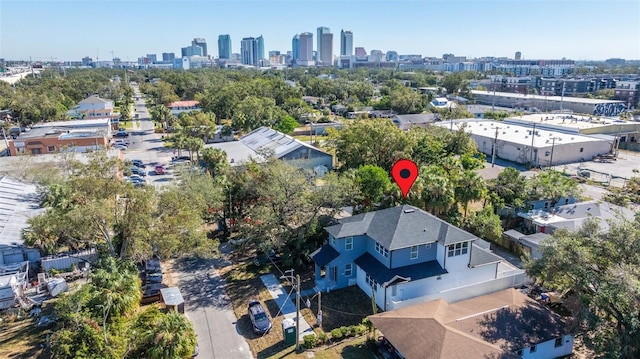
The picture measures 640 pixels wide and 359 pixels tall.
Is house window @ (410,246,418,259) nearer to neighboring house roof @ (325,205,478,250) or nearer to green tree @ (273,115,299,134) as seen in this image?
neighboring house roof @ (325,205,478,250)

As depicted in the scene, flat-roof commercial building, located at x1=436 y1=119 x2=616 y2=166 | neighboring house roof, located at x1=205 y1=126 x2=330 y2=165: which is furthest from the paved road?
flat-roof commercial building, located at x1=436 y1=119 x2=616 y2=166

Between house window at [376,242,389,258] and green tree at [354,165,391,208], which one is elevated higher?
green tree at [354,165,391,208]

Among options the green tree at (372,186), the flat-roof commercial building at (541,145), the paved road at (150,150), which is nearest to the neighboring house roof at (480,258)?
the green tree at (372,186)

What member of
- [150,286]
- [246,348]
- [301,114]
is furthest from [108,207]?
[301,114]

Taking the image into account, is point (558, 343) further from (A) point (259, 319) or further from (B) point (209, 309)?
(B) point (209, 309)

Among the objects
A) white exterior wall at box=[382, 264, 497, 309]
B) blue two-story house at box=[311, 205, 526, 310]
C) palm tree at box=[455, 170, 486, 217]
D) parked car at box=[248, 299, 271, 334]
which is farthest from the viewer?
palm tree at box=[455, 170, 486, 217]

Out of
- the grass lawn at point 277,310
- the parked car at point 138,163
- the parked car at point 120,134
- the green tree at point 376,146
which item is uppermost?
the green tree at point 376,146

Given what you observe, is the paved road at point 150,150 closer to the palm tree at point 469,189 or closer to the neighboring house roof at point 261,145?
the neighboring house roof at point 261,145

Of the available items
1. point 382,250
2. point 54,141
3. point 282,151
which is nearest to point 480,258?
point 382,250
